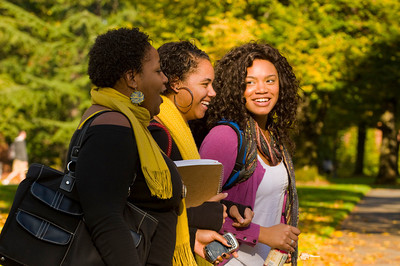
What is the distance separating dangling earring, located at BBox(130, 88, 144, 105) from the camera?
229 cm

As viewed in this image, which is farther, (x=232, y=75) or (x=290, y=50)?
(x=290, y=50)

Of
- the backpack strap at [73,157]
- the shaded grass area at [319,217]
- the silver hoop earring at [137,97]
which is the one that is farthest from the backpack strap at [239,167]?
the shaded grass area at [319,217]

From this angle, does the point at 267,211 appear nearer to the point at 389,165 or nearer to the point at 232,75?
the point at 232,75

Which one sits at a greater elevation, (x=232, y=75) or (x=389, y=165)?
(x=232, y=75)

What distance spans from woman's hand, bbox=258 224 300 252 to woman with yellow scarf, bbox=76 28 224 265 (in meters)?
0.61

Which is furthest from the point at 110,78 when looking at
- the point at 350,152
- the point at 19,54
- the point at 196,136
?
the point at 350,152

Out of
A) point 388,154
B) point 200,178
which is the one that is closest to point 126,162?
point 200,178

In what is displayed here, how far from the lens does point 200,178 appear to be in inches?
103

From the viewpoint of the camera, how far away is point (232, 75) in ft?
11.2

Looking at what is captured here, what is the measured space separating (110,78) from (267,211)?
1.28 metres

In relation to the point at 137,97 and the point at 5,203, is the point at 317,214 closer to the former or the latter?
the point at 5,203

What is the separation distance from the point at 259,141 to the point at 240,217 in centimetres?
49

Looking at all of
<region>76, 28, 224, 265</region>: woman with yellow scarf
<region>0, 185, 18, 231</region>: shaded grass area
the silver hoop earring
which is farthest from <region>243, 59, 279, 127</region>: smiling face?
<region>0, 185, 18, 231</region>: shaded grass area

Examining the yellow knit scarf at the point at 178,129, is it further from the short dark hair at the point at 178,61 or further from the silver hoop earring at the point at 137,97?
the silver hoop earring at the point at 137,97
